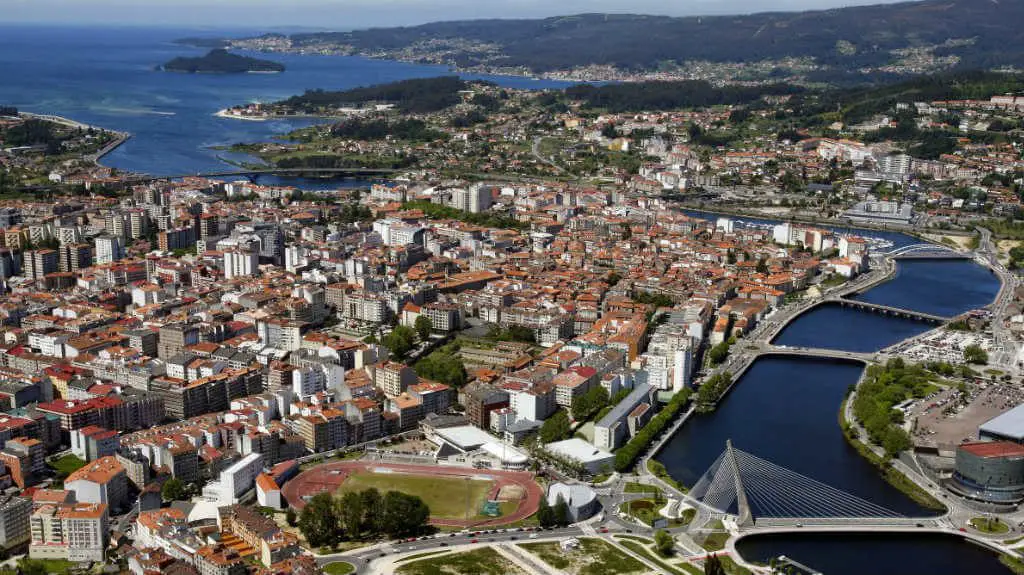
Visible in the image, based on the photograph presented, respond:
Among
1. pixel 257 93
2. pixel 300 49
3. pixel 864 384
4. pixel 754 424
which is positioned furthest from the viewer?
pixel 300 49

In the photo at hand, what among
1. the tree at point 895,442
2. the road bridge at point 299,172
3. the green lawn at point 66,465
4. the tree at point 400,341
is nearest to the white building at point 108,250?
the tree at point 400,341

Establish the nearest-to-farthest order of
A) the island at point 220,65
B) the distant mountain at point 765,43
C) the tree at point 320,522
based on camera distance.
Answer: the tree at point 320,522 < the distant mountain at point 765,43 < the island at point 220,65

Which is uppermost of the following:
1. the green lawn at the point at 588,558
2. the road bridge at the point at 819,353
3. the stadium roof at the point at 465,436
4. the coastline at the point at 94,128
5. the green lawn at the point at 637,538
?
the coastline at the point at 94,128

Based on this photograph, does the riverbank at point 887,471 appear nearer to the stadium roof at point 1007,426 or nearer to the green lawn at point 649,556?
the stadium roof at point 1007,426

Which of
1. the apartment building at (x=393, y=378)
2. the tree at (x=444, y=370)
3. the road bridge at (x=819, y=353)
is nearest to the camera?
the apartment building at (x=393, y=378)

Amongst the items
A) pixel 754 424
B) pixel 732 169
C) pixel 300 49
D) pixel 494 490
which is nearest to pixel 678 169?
pixel 732 169

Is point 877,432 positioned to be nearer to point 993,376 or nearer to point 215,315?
point 993,376

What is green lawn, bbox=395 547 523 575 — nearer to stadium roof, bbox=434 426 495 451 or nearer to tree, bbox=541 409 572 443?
stadium roof, bbox=434 426 495 451
